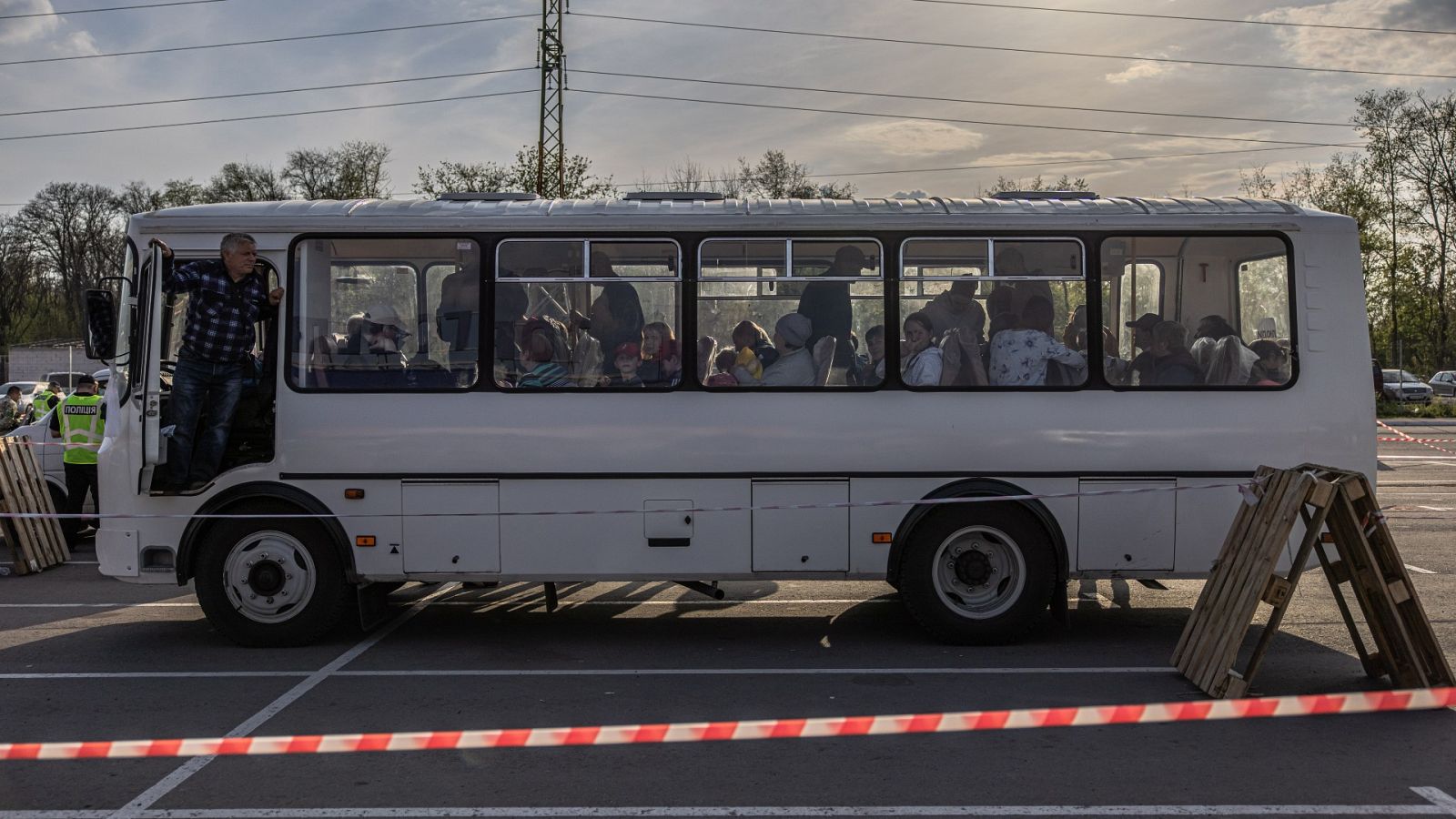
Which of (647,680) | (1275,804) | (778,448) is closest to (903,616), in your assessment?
(778,448)

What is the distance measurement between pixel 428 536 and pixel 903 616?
348cm

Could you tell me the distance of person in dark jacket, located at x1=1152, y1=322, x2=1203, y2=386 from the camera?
801 centimetres

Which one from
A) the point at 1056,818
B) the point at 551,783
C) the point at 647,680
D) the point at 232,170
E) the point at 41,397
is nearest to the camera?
the point at 1056,818

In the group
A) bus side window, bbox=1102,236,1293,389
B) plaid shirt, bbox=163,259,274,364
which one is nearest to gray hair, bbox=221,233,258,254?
plaid shirt, bbox=163,259,274,364

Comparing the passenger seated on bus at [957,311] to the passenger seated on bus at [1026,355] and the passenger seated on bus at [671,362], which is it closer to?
the passenger seated on bus at [1026,355]

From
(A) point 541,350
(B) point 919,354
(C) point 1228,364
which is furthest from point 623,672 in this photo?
(C) point 1228,364

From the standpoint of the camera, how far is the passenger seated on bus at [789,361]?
7984 millimetres

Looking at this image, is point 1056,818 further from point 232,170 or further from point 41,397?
point 232,170

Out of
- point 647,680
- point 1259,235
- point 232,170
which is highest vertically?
point 232,170

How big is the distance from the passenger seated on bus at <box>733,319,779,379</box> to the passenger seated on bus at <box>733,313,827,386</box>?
0.11 ft

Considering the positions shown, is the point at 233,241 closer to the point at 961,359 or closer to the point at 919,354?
the point at 919,354

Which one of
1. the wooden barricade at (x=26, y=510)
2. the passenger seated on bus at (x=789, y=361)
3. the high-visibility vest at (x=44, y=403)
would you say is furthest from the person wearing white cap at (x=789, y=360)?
the high-visibility vest at (x=44, y=403)

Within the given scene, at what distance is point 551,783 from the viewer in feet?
17.4

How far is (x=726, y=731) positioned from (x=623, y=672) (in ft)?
5.71
